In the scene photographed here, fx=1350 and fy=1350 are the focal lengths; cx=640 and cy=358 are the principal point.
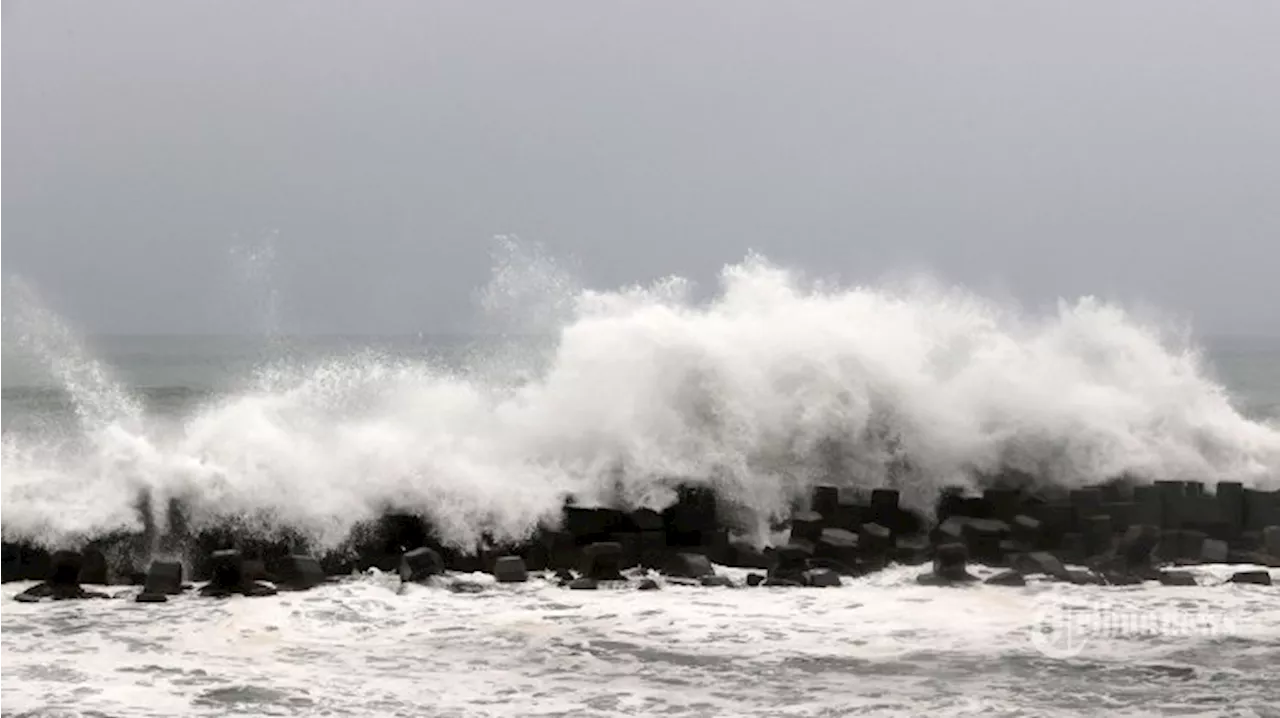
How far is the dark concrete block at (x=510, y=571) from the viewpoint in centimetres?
1009

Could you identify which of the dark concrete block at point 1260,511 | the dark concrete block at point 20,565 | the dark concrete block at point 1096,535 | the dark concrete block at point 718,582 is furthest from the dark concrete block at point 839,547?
the dark concrete block at point 20,565

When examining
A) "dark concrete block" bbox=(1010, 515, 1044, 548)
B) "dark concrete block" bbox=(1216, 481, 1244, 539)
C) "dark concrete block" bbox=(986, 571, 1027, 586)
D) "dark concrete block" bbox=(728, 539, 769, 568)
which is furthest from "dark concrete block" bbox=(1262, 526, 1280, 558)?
"dark concrete block" bbox=(728, 539, 769, 568)

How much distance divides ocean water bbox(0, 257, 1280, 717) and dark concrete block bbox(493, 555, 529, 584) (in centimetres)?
45

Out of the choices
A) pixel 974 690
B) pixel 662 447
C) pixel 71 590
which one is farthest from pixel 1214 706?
pixel 71 590

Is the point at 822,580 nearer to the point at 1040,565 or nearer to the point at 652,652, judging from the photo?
the point at 1040,565

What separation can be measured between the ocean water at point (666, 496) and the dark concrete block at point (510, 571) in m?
0.45

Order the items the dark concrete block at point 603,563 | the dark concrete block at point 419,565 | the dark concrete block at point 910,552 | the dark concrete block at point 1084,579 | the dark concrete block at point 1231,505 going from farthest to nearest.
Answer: the dark concrete block at point 1231,505, the dark concrete block at point 910,552, the dark concrete block at point 1084,579, the dark concrete block at point 603,563, the dark concrete block at point 419,565

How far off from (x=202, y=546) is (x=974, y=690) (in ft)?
20.5

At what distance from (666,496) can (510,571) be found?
2047 millimetres

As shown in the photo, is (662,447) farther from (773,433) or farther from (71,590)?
(71,590)

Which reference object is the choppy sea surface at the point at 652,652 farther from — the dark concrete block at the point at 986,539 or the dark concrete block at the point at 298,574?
the dark concrete block at the point at 986,539

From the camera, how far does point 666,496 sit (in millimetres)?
11727

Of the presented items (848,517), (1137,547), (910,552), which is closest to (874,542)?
(910,552)

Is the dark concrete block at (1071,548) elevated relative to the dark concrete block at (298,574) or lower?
elevated
